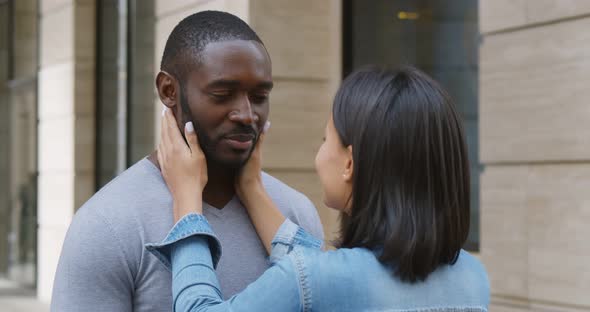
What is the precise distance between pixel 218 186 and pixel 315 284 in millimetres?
594

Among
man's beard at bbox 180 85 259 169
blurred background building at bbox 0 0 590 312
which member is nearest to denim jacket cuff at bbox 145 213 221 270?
man's beard at bbox 180 85 259 169

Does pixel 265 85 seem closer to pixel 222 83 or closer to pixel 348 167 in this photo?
pixel 222 83

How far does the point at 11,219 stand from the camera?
51.0ft

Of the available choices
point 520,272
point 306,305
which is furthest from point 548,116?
point 306,305

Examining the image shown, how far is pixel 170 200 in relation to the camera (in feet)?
8.73

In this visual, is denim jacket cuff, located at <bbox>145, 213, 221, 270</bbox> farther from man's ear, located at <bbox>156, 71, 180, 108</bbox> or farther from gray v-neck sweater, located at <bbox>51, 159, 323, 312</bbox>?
man's ear, located at <bbox>156, 71, 180, 108</bbox>

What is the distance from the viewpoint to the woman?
234 centimetres

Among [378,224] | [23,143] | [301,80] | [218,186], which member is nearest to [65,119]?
[23,143]

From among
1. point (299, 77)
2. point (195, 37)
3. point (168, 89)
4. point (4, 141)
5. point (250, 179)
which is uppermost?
point (195, 37)

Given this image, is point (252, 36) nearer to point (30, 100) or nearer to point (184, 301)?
point (184, 301)

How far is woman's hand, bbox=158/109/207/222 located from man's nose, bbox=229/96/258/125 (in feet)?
0.42

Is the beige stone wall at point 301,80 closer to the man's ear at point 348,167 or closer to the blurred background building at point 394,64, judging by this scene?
the blurred background building at point 394,64

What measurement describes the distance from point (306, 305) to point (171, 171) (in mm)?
572

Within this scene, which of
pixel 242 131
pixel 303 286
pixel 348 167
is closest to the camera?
pixel 303 286
